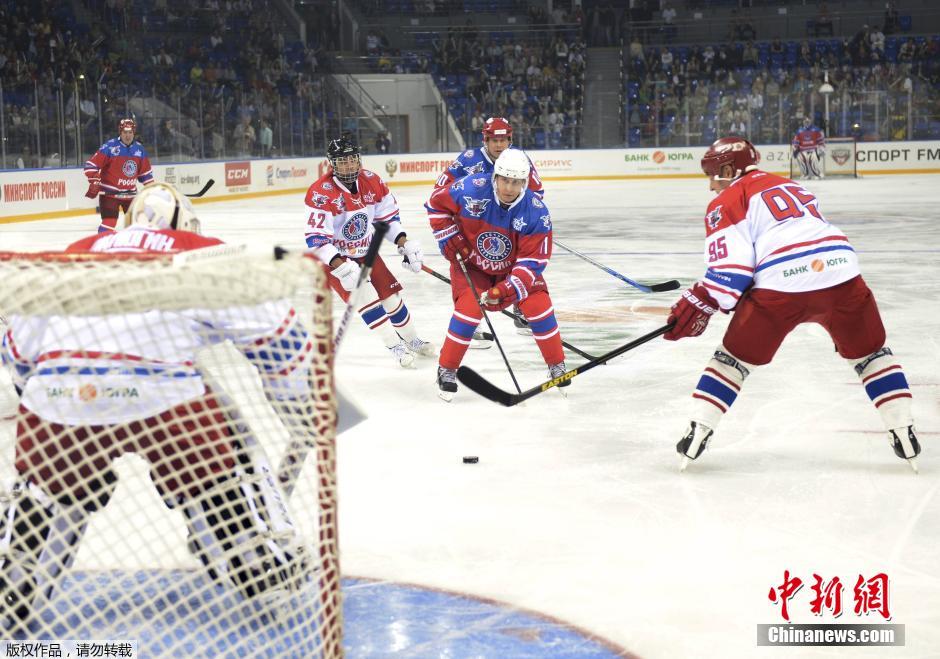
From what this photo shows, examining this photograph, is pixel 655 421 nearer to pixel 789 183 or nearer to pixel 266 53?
pixel 789 183

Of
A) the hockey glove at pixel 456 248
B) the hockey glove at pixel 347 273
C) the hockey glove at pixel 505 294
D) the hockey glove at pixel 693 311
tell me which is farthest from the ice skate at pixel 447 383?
the hockey glove at pixel 693 311

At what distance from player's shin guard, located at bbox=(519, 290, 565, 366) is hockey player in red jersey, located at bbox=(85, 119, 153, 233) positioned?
6696mm

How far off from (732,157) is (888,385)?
840 millimetres

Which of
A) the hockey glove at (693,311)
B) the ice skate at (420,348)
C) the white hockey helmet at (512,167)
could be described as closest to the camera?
the hockey glove at (693,311)

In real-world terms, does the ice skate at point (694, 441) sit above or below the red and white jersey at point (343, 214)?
below

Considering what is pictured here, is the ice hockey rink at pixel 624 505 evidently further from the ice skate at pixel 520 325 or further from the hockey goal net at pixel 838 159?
the hockey goal net at pixel 838 159

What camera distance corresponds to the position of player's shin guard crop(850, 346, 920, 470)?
A: 11.7 feet

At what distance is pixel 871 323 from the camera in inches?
138

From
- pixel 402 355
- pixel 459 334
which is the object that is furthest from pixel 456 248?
pixel 402 355

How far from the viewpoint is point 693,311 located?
3557mm

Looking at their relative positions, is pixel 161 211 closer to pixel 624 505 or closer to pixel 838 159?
pixel 624 505

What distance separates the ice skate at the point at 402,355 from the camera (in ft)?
17.9

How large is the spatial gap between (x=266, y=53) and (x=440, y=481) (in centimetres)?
1972

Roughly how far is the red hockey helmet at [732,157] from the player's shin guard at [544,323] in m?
1.22
